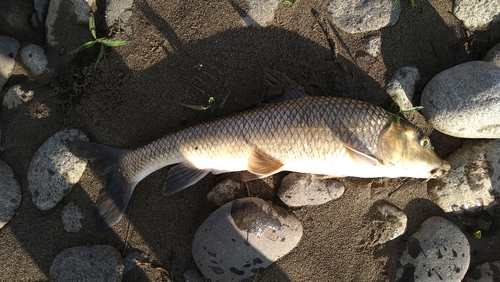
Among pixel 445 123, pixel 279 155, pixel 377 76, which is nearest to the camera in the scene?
pixel 279 155

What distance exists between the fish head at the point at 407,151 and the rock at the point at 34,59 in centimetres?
417

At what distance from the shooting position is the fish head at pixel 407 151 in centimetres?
348

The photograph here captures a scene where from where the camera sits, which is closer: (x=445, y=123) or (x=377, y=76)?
(x=445, y=123)

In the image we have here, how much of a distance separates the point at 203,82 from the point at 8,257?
328 cm

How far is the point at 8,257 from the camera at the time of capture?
4.18 metres

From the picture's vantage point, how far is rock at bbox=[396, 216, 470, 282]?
12.8 ft

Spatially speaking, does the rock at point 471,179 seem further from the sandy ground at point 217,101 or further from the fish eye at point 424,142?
the fish eye at point 424,142

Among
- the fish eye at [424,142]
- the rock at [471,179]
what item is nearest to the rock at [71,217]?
the fish eye at [424,142]

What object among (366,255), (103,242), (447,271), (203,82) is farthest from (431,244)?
(103,242)

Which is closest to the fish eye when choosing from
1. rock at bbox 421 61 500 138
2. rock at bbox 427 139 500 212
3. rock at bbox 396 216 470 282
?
rock at bbox 421 61 500 138

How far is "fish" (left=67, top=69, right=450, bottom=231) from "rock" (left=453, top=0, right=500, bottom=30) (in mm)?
1686

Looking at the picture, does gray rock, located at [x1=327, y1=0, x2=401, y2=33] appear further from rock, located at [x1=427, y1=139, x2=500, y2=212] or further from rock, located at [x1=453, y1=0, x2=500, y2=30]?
rock, located at [x1=427, y1=139, x2=500, y2=212]

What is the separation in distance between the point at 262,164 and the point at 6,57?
356cm

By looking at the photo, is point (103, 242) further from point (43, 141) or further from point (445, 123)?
point (445, 123)
